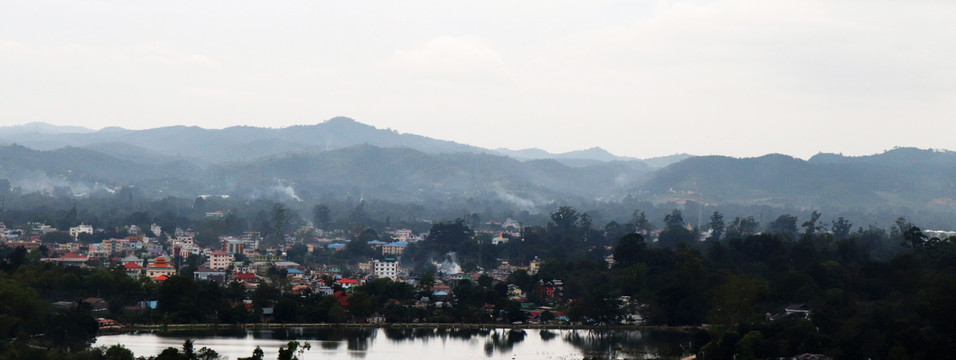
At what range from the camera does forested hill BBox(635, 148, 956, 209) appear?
541 ft

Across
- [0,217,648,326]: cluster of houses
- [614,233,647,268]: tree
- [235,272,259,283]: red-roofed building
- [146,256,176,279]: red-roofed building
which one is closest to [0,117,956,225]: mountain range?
[0,217,648,326]: cluster of houses

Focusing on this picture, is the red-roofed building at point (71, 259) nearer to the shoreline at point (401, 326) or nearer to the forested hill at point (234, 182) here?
the shoreline at point (401, 326)

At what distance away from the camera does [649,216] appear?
13238 centimetres

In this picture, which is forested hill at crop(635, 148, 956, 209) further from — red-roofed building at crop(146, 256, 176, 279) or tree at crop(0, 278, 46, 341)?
tree at crop(0, 278, 46, 341)

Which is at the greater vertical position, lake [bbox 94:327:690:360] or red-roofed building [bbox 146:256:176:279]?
red-roofed building [bbox 146:256:176:279]

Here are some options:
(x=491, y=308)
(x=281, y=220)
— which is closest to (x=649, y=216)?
(x=281, y=220)

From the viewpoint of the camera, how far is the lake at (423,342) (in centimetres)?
3691

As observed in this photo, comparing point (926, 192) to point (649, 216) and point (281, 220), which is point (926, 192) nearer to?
point (649, 216)

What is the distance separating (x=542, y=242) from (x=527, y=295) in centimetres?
2497

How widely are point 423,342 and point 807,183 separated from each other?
144 meters

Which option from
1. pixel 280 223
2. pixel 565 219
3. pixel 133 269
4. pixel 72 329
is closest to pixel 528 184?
pixel 280 223

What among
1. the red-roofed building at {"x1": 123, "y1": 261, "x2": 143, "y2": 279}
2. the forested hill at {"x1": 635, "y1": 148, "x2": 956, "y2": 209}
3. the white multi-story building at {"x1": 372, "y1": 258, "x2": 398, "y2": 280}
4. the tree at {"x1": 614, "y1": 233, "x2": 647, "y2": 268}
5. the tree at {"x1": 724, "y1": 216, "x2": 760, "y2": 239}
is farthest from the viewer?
the forested hill at {"x1": 635, "y1": 148, "x2": 956, "y2": 209}

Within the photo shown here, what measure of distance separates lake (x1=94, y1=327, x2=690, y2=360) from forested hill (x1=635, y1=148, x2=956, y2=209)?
119444 mm

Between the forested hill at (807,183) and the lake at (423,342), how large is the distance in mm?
119444
